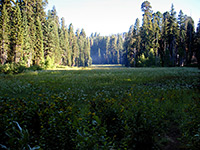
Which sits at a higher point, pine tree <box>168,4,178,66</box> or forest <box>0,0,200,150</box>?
pine tree <box>168,4,178,66</box>

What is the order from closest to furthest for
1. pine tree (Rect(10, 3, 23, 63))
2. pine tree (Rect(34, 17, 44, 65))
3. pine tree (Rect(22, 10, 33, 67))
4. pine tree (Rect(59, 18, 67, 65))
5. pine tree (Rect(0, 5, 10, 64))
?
pine tree (Rect(0, 5, 10, 64)) → pine tree (Rect(10, 3, 23, 63)) → pine tree (Rect(22, 10, 33, 67)) → pine tree (Rect(34, 17, 44, 65)) → pine tree (Rect(59, 18, 67, 65))

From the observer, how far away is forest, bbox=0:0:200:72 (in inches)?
1061

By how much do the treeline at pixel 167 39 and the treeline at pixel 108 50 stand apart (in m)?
61.7

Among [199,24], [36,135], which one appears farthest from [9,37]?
[199,24]

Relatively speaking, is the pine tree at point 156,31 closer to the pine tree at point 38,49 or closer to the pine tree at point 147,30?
the pine tree at point 147,30

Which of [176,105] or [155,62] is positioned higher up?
[155,62]

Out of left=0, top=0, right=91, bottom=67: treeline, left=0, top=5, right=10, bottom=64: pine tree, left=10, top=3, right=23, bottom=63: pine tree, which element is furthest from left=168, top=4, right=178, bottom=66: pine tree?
left=0, top=5, right=10, bottom=64: pine tree

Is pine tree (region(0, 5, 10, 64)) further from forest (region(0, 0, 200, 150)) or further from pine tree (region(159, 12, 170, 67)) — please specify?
pine tree (region(159, 12, 170, 67))

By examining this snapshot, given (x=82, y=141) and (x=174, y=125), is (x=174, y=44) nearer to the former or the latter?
(x=174, y=125)

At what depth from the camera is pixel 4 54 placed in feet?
83.1

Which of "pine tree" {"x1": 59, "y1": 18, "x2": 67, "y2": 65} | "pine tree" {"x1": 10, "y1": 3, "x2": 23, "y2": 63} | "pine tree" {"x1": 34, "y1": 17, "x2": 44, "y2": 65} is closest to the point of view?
"pine tree" {"x1": 10, "y1": 3, "x2": 23, "y2": 63}

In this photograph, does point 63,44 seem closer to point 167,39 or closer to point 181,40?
point 167,39

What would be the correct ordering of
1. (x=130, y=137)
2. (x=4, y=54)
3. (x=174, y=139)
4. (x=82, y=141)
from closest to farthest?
(x=82, y=141)
(x=130, y=137)
(x=174, y=139)
(x=4, y=54)

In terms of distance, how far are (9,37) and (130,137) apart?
2980 cm
